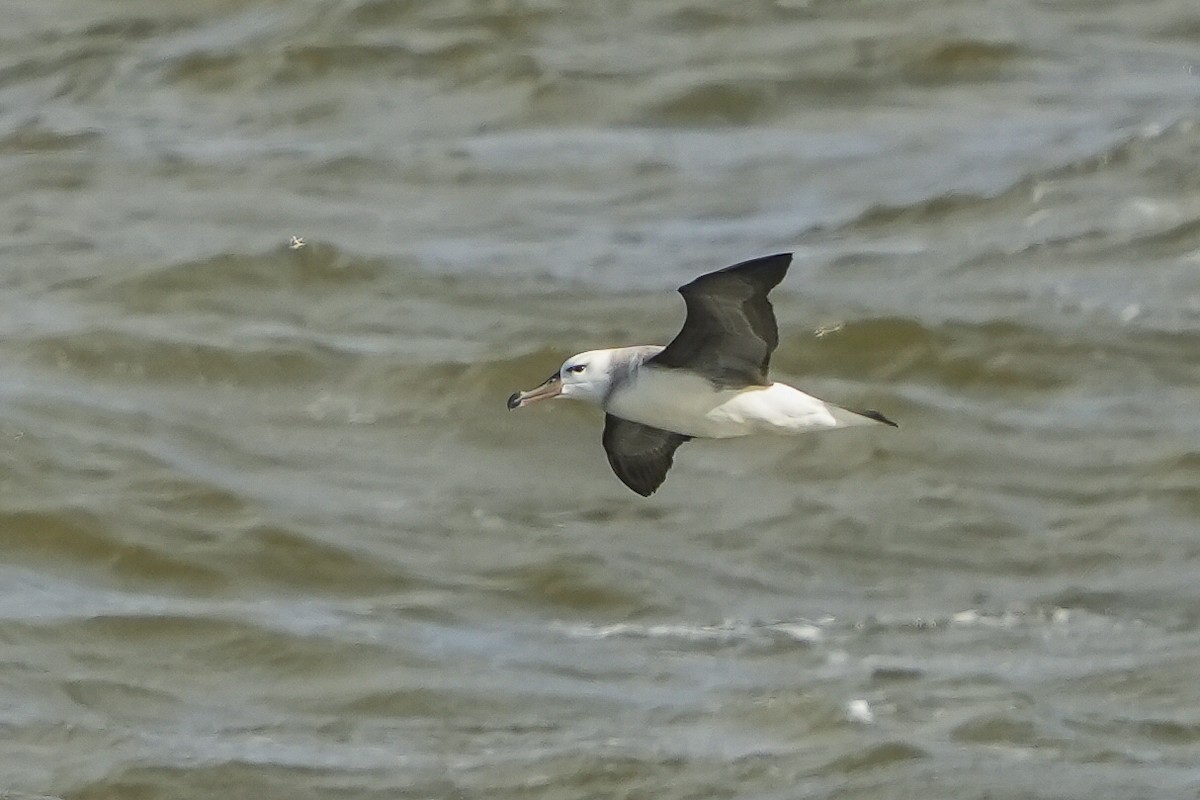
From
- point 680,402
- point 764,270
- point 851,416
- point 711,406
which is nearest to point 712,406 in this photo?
point 711,406

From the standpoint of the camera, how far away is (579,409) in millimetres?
12086

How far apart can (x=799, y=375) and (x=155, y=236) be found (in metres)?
4.11

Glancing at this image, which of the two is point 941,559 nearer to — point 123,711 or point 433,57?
point 123,711

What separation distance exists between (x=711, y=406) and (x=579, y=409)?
15.4 feet

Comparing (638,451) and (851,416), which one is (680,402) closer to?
(851,416)

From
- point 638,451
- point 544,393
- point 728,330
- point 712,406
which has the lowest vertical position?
point 638,451

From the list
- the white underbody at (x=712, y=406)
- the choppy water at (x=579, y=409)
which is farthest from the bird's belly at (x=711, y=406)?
the choppy water at (x=579, y=409)

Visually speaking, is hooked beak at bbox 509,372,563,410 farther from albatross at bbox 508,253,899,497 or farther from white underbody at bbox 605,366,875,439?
white underbody at bbox 605,366,875,439

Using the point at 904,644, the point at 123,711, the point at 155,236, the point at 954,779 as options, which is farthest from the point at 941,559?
the point at 155,236

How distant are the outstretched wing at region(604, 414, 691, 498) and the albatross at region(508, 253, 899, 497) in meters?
0.30

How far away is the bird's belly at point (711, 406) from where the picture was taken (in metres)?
7.40

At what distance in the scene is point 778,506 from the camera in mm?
11031

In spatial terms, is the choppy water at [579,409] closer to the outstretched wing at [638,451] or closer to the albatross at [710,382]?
the outstretched wing at [638,451]

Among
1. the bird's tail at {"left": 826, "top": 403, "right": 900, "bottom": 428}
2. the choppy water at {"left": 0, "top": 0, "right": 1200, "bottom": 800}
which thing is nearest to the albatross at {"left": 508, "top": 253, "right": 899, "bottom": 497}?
the bird's tail at {"left": 826, "top": 403, "right": 900, "bottom": 428}
